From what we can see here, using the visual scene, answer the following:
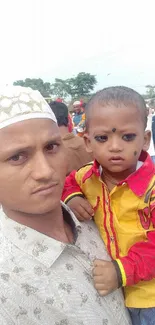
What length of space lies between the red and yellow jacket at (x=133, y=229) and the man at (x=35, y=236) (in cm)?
22

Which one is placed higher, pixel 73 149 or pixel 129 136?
pixel 129 136

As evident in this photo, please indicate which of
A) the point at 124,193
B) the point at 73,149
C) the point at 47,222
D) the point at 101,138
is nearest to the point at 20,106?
the point at 47,222

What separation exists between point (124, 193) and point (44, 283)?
615 mm

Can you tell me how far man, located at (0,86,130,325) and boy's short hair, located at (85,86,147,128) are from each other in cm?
48

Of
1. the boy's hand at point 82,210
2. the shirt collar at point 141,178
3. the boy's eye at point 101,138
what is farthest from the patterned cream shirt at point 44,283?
the boy's eye at point 101,138

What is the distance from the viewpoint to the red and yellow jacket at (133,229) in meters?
1.55

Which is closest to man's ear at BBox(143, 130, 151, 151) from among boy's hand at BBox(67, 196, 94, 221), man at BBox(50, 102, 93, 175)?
boy's hand at BBox(67, 196, 94, 221)

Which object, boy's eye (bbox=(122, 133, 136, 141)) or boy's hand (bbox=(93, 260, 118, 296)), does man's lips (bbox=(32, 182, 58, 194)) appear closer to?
boy's hand (bbox=(93, 260, 118, 296))

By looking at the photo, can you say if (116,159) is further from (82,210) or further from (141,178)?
(82,210)

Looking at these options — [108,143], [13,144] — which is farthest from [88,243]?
[13,144]

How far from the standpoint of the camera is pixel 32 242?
1.31 meters

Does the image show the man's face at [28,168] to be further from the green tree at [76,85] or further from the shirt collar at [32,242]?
the green tree at [76,85]

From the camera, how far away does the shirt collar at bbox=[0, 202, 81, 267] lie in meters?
1.29

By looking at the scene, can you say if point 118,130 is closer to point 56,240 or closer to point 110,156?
point 110,156
